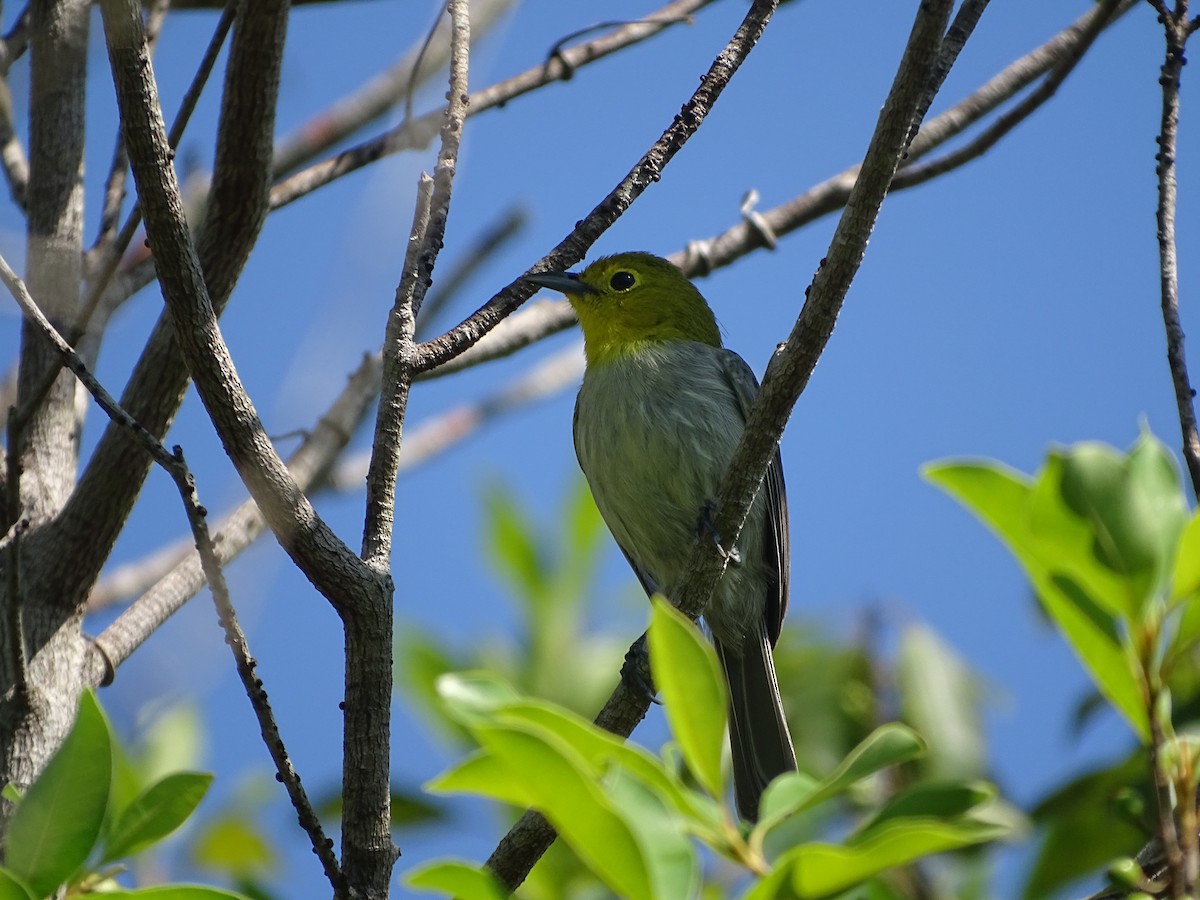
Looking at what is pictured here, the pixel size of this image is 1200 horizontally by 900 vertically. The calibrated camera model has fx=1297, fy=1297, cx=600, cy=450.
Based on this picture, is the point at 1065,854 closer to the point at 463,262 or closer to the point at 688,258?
the point at 688,258

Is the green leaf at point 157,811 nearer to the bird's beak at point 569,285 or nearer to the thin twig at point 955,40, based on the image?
the thin twig at point 955,40

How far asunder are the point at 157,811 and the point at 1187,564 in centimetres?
175

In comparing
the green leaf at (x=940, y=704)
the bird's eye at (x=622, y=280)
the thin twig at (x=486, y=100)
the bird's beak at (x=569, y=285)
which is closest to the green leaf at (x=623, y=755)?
the green leaf at (x=940, y=704)

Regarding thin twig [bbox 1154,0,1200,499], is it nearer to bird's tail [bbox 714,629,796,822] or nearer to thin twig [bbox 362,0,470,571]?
thin twig [bbox 362,0,470,571]

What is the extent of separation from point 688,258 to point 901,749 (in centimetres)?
359

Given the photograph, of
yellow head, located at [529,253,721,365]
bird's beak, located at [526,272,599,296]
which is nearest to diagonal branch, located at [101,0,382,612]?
bird's beak, located at [526,272,599,296]

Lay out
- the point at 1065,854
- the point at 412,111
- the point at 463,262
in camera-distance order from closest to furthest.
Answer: the point at 1065,854 < the point at 412,111 < the point at 463,262

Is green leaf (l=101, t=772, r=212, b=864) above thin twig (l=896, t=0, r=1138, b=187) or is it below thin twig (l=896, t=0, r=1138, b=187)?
below

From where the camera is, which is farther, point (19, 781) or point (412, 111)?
point (412, 111)

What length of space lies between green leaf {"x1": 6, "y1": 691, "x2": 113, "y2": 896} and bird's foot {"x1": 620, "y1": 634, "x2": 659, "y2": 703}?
1912 millimetres

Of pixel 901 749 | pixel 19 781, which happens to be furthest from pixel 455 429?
pixel 901 749

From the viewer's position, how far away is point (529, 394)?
5797mm

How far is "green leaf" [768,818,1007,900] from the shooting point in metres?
1.45

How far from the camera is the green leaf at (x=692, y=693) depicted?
1583 millimetres
